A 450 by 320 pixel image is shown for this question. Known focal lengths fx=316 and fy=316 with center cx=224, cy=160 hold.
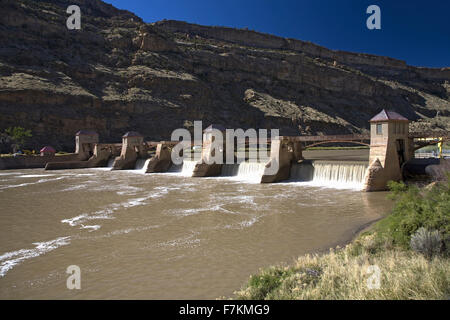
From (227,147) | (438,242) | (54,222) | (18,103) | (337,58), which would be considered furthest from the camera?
(337,58)

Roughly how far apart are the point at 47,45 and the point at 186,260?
67713mm

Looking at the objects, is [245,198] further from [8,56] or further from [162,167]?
[8,56]

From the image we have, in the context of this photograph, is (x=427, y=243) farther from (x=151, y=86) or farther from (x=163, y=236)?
(x=151, y=86)

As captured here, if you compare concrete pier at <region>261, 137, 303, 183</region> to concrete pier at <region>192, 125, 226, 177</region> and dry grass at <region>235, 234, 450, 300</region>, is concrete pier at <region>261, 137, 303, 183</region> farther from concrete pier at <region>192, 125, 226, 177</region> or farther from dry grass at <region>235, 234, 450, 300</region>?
dry grass at <region>235, 234, 450, 300</region>

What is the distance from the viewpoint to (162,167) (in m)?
34.2

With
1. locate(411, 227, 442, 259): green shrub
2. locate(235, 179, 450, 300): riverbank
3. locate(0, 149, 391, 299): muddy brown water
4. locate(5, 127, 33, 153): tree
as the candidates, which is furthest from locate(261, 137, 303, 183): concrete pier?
locate(5, 127, 33, 153): tree

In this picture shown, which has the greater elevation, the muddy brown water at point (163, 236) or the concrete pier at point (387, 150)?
the concrete pier at point (387, 150)

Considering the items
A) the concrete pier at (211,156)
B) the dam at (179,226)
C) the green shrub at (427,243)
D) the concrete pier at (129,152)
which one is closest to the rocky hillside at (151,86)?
the concrete pier at (129,152)

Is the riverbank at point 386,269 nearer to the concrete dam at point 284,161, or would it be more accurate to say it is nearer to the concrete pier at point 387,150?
the concrete pier at point 387,150

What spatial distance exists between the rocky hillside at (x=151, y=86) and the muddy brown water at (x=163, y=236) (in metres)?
36.3

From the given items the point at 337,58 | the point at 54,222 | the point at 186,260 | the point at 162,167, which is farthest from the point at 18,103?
the point at 337,58

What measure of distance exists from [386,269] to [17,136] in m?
48.4

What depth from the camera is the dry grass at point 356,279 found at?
4828mm

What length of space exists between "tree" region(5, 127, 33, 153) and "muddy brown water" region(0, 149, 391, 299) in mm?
26957
